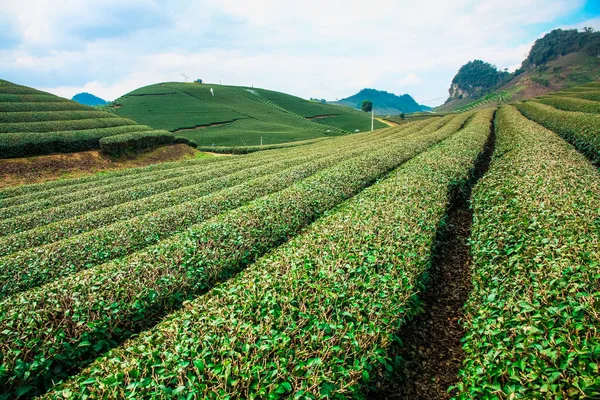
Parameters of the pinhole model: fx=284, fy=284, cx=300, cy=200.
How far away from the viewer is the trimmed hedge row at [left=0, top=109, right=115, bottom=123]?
4247 centimetres

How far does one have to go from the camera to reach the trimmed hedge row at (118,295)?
20.0ft

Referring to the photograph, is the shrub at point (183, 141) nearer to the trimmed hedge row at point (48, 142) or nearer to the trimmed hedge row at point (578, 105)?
the trimmed hedge row at point (48, 142)

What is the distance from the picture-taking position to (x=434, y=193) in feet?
41.3

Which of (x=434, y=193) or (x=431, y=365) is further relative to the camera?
(x=434, y=193)

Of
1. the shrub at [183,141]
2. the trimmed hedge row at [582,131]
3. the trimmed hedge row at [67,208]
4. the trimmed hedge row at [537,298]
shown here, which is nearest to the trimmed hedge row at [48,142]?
the shrub at [183,141]

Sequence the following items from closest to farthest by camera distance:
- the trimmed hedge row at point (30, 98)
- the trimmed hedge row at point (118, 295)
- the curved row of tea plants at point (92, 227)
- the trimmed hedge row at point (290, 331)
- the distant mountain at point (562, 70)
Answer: the trimmed hedge row at point (290, 331)
the trimmed hedge row at point (118, 295)
the curved row of tea plants at point (92, 227)
the trimmed hedge row at point (30, 98)
the distant mountain at point (562, 70)

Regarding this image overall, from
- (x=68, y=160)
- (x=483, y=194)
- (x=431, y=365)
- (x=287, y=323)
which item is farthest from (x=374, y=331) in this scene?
(x=68, y=160)

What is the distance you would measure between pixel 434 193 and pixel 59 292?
1360 cm

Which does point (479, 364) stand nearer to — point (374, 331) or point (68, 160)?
point (374, 331)

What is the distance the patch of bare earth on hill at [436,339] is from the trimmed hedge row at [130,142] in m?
45.9

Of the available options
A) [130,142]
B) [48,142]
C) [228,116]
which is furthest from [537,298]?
[228,116]

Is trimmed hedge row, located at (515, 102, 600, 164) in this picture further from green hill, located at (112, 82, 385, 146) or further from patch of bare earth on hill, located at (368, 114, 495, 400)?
green hill, located at (112, 82, 385, 146)

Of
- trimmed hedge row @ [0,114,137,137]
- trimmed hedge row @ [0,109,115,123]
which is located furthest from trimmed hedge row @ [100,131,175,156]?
trimmed hedge row @ [0,109,115,123]

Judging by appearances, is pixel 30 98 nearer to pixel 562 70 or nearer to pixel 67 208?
pixel 67 208
